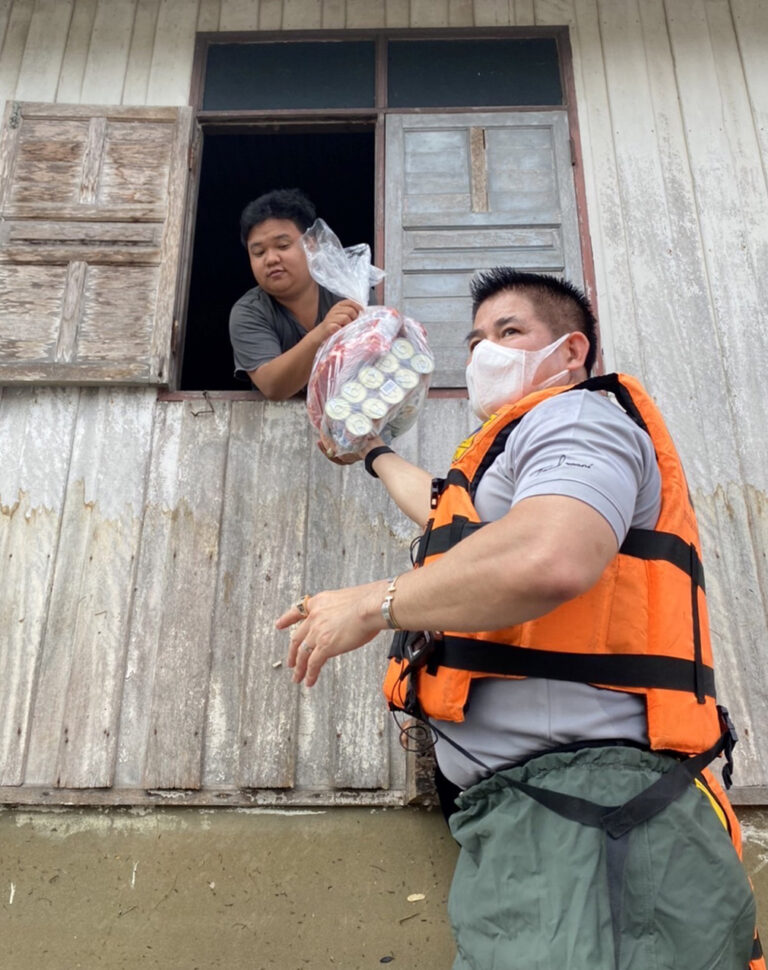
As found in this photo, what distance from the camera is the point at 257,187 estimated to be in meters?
6.40

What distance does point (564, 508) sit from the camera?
1.54 meters

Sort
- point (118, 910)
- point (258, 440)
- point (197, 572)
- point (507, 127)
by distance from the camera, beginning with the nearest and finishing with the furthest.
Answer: point (118, 910) < point (197, 572) < point (258, 440) < point (507, 127)

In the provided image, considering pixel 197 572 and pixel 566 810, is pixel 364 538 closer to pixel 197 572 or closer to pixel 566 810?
pixel 197 572

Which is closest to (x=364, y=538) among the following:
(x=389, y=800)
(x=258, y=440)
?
(x=258, y=440)

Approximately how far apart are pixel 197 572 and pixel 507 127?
2485mm

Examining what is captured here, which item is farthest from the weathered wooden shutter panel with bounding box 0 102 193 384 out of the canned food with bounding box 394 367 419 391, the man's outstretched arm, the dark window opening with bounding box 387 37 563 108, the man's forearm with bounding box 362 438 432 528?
the man's outstretched arm

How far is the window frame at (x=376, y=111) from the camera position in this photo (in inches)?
158

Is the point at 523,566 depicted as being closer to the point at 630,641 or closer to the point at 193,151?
the point at 630,641

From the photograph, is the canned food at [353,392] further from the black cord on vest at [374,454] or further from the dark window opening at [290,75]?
the dark window opening at [290,75]

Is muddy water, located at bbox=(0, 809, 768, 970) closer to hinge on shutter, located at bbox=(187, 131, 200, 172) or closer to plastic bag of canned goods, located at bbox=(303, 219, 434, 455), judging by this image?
plastic bag of canned goods, located at bbox=(303, 219, 434, 455)

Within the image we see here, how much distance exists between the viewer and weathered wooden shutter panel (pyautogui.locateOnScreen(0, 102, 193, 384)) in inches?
145

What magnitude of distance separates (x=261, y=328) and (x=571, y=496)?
2.35 metres


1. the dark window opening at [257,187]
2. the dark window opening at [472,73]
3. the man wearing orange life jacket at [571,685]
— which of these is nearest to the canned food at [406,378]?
the man wearing orange life jacket at [571,685]

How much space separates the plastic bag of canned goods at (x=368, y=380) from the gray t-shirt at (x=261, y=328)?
64 centimetres
